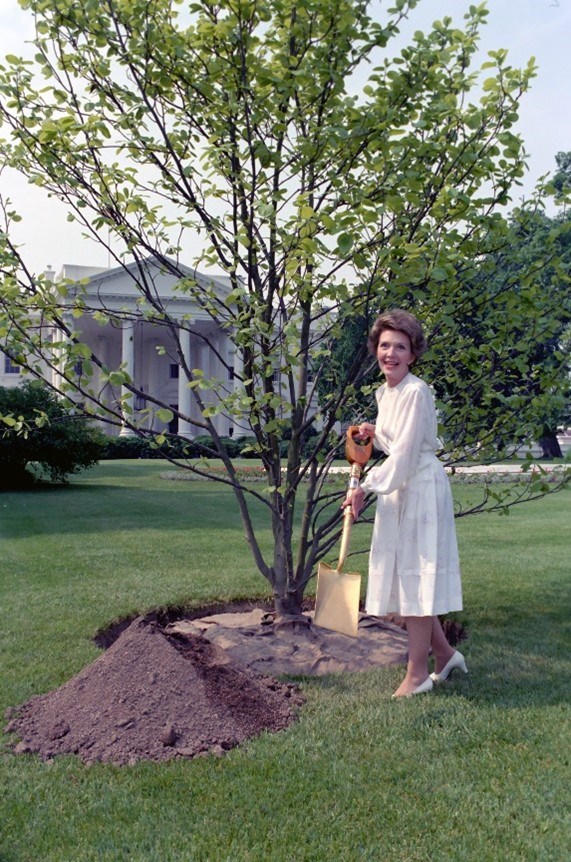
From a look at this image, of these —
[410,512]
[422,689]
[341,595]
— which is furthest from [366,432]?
[422,689]

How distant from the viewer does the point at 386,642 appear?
5355 mm

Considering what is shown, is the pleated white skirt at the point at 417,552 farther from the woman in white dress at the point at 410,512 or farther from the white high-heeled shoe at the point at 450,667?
the white high-heeled shoe at the point at 450,667

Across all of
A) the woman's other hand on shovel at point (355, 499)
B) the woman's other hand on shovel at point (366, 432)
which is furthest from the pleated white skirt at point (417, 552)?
the woman's other hand on shovel at point (366, 432)

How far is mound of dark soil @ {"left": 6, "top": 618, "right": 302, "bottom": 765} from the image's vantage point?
11.8 ft

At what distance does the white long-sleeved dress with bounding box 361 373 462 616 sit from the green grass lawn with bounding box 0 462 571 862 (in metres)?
0.56

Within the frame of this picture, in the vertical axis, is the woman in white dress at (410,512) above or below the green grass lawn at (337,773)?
above

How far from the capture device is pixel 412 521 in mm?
4195

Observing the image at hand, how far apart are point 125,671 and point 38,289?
2312 mm

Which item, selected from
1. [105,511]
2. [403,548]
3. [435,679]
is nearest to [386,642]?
[435,679]

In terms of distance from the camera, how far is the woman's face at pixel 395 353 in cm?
427

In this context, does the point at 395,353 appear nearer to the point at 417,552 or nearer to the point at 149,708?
the point at 417,552

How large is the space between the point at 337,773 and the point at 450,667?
1.46m

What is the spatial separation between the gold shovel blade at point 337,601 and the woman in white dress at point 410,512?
9cm

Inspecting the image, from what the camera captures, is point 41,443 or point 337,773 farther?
point 41,443
